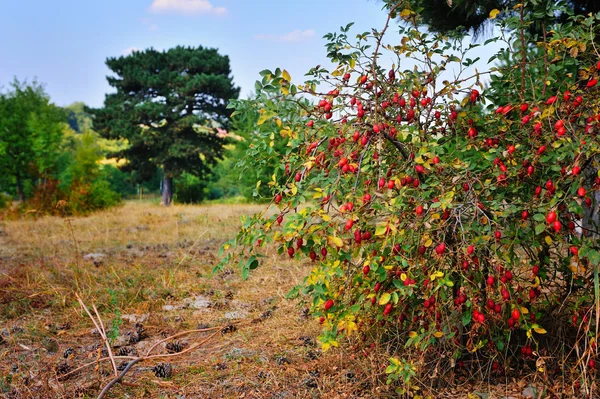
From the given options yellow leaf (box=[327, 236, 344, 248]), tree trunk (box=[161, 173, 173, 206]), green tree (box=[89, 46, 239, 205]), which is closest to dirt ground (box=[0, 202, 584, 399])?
yellow leaf (box=[327, 236, 344, 248])

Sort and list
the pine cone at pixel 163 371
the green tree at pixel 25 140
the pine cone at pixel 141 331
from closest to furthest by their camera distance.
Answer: the pine cone at pixel 163 371
the pine cone at pixel 141 331
the green tree at pixel 25 140

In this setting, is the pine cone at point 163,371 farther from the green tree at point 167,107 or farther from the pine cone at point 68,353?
the green tree at point 167,107

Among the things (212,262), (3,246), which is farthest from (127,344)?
(3,246)

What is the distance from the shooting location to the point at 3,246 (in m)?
8.23

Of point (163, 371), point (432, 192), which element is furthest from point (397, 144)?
point (163, 371)

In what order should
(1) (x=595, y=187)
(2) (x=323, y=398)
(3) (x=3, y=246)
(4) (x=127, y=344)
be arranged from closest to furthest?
(1) (x=595, y=187)
(2) (x=323, y=398)
(4) (x=127, y=344)
(3) (x=3, y=246)

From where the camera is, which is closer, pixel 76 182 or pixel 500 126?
pixel 500 126

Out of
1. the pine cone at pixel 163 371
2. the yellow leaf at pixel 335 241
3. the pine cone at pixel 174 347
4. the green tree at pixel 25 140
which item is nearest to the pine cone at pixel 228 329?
the pine cone at pixel 174 347

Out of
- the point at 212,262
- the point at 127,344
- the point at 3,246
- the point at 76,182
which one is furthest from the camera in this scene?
the point at 76,182

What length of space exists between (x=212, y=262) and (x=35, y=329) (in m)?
2.79

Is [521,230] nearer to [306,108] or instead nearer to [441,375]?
[441,375]

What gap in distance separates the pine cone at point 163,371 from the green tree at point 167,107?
1887 centimetres

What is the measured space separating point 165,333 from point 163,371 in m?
0.91

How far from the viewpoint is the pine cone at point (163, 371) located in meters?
3.30
